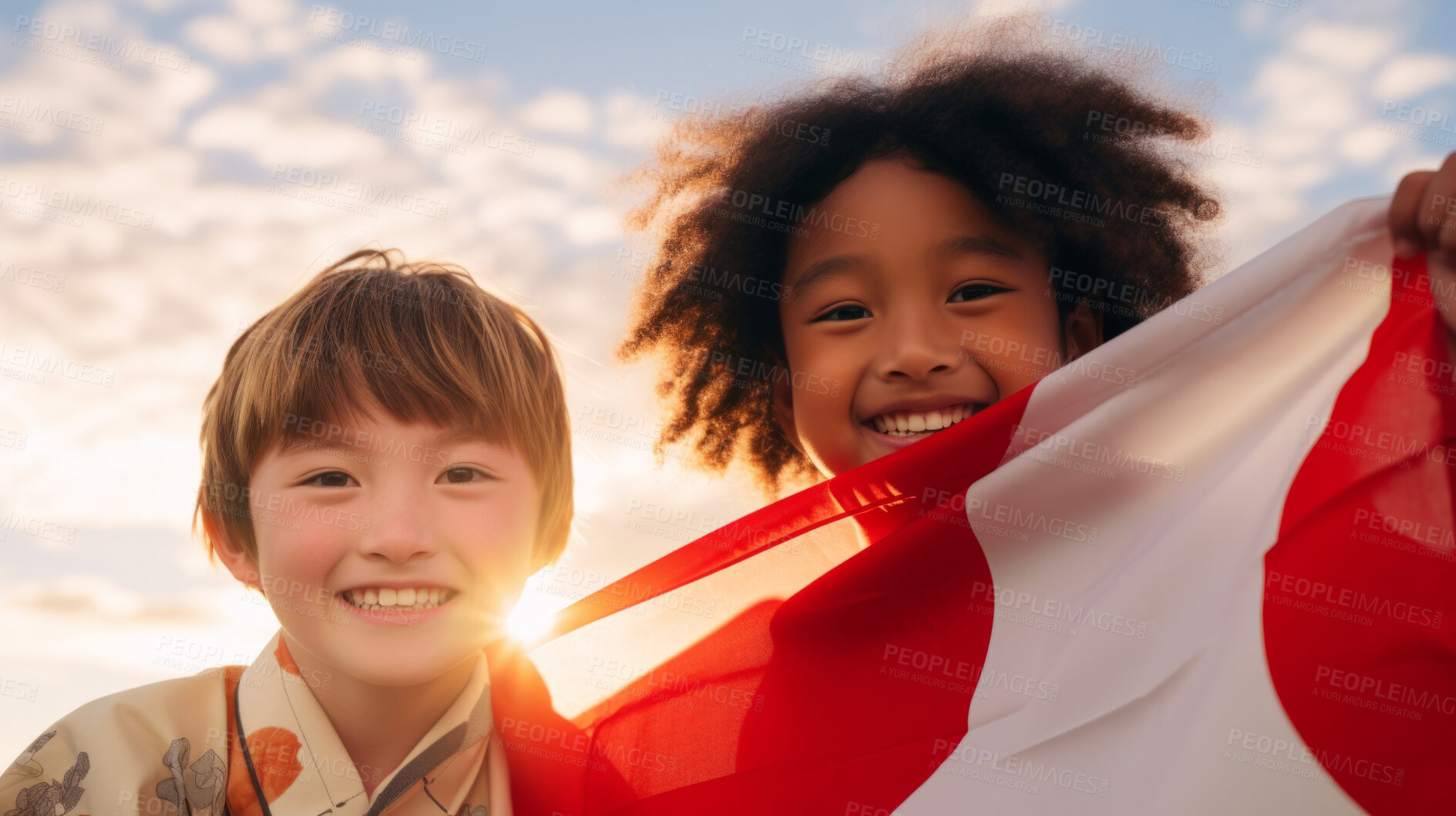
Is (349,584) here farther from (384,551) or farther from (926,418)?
(926,418)

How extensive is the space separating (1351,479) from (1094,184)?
1.03m

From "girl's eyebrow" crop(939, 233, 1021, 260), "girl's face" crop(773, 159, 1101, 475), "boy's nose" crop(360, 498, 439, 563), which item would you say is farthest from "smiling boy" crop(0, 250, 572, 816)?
"girl's eyebrow" crop(939, 233, 1021, 260)

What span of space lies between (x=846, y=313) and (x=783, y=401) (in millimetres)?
436

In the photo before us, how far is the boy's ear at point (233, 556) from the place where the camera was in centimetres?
189

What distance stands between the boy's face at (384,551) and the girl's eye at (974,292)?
1045 millimetres

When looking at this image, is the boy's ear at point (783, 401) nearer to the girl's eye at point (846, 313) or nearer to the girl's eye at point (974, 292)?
the girl's eye at point (846, 313)

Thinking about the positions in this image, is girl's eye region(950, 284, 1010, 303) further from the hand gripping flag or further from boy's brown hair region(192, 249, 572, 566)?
boy's brown hair region(192, 249, 572, 566)

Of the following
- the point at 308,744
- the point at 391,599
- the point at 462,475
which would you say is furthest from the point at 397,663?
the point at 462,475

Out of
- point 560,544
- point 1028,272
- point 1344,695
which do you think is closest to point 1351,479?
point 1344,695

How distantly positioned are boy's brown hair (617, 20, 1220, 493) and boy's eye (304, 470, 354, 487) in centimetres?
124

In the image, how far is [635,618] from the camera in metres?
1.86

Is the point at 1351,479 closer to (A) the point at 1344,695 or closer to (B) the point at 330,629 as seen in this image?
(A) the point at 1344,695

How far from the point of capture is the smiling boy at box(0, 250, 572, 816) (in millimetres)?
1658

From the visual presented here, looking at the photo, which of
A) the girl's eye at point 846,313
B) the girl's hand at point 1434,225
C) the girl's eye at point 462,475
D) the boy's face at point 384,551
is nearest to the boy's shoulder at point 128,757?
the boy's face at point 384,551
